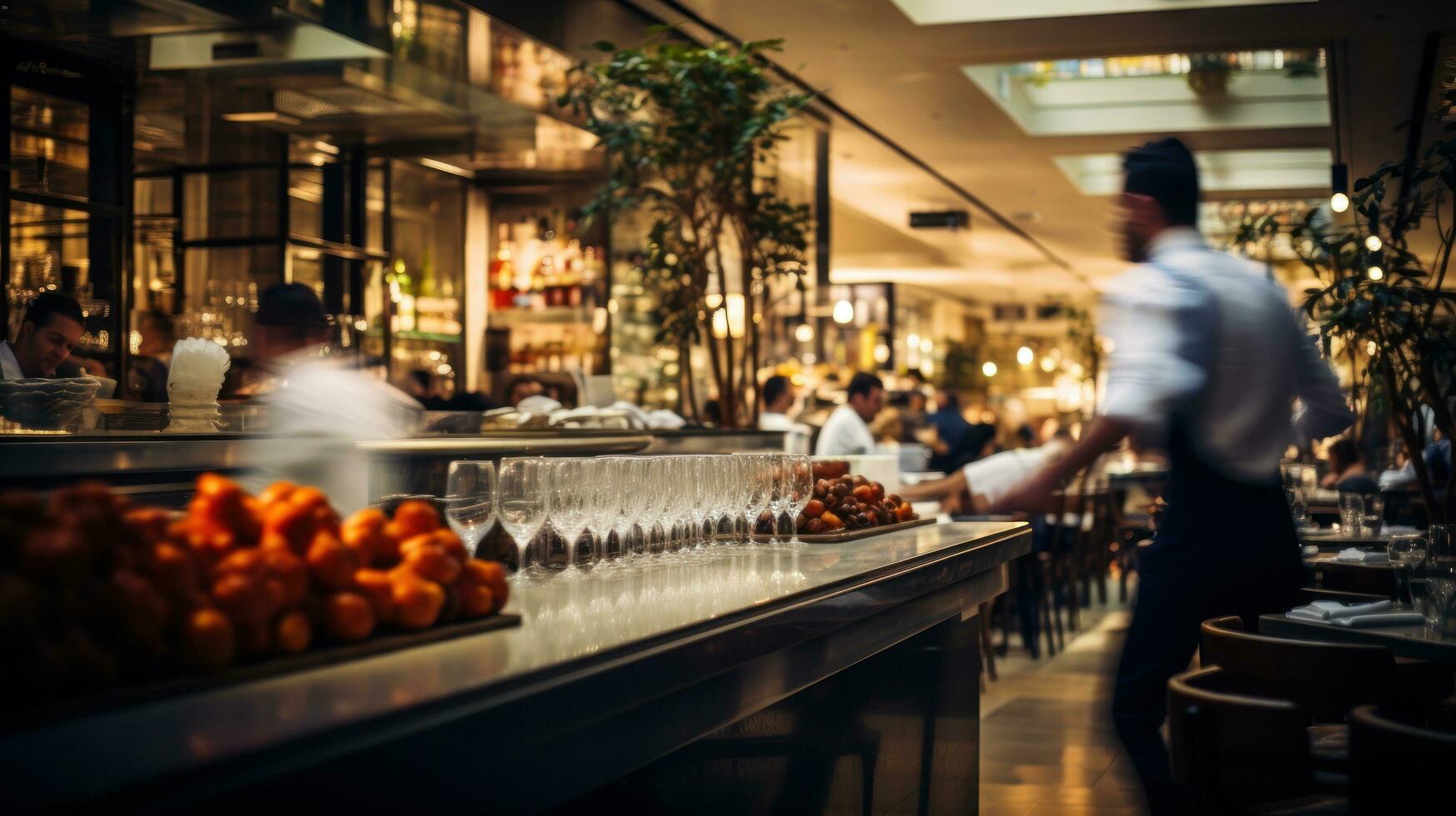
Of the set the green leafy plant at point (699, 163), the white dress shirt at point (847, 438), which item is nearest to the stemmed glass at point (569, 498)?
the green leafy plant at point (699, 163)

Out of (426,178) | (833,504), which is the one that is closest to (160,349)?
(426,178)

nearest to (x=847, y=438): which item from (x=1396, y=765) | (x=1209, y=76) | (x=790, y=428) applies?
(x=790, y=428)

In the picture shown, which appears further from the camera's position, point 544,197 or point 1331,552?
point 544,197

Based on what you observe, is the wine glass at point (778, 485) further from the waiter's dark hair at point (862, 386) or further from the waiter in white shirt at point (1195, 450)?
the waiter's dark hair at point (862, 386)

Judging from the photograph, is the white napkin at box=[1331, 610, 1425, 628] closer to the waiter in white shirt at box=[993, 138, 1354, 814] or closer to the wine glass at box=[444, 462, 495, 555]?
the waiter in white shirt at box=[993, 138, 1354, 814]

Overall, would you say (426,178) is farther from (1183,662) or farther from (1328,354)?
(1183,662)

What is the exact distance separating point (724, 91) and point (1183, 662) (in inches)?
145

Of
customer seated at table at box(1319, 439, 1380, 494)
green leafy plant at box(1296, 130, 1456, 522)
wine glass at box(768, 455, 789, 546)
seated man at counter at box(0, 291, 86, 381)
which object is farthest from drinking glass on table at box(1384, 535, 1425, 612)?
customer seated at table at box(1319, 439, 1380, 494)

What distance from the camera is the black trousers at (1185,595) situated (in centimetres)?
273

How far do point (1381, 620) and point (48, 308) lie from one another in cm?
409

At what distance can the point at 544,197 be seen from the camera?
856 centimetres

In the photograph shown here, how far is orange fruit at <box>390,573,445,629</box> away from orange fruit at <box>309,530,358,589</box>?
7 cm

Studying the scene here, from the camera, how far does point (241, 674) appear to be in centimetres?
126

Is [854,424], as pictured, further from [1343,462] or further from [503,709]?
[503,709]
